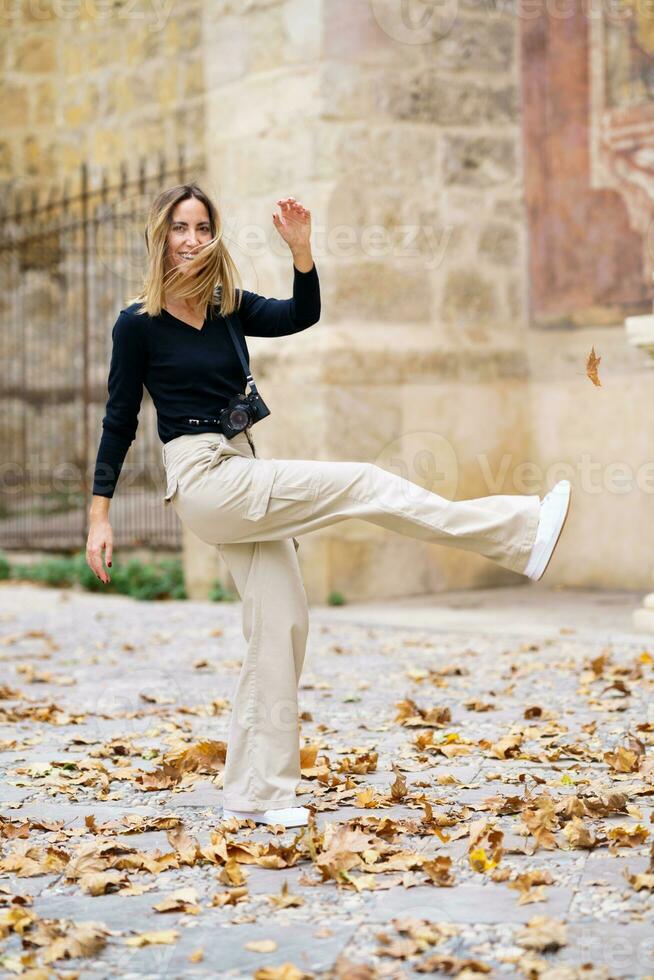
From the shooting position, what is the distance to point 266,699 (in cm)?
394

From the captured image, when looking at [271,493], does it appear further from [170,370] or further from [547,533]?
[547,533]

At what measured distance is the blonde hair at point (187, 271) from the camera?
3928 mm

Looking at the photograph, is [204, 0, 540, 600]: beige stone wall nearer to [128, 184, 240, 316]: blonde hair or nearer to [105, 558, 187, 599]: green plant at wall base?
[105, 558, 187, 599]: green plant at wall base

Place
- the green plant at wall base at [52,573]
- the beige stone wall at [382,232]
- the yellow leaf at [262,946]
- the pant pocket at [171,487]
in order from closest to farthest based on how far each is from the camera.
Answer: the yellow leaf at [262,946]
the pant pocket at [171,487]
the beige stone wall at [382,232]
the green plant at wall base at [52,573]

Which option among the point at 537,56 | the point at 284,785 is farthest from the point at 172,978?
the point at 537,56

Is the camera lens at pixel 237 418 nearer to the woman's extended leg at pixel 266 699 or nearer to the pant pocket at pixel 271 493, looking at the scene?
the pant pocket at pixel 271 493

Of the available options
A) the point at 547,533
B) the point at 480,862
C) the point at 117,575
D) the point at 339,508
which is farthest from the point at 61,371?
the point at 480,862

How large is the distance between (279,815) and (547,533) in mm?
1022

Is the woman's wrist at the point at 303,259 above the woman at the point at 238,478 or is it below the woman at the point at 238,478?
above

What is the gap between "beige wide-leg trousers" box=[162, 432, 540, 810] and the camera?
12.1 ft

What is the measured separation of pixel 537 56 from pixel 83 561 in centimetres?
481

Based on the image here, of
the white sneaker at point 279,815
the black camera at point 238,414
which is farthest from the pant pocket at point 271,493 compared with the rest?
the white sneaker at point 279,815

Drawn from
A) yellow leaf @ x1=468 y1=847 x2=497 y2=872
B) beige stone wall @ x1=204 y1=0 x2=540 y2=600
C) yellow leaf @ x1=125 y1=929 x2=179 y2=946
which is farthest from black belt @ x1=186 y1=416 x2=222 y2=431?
beige stone wall @ x1=204 y1=0 x2=540 y2=600

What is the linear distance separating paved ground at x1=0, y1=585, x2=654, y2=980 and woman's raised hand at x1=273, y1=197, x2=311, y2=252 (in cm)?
150
